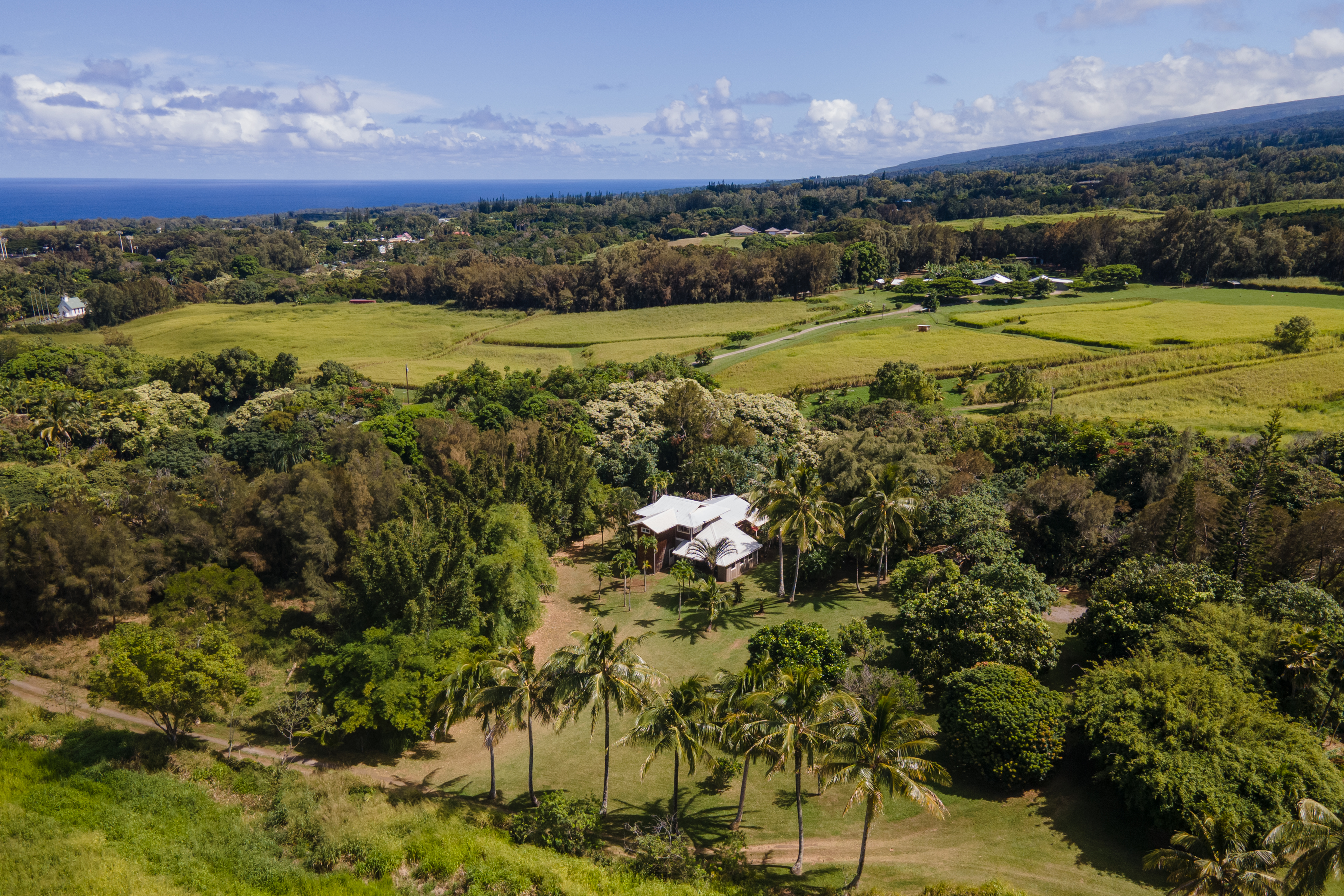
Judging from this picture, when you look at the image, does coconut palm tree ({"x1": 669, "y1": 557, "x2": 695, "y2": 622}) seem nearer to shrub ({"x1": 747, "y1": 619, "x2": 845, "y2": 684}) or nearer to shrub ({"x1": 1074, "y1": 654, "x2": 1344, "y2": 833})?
shrub ({"x1": 747, "y1": 619, "x2": 845, "y2": 684})

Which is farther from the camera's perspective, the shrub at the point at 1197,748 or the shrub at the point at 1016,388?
the shrub at the point at 1016,388

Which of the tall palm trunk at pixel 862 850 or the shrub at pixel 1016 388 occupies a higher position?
the shrub at pixel 1016 388

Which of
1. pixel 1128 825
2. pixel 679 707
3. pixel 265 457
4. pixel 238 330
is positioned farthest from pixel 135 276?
pixel 1128 825

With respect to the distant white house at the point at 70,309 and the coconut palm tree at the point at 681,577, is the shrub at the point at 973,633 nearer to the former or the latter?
the coconut palm tree at the point at 681,577

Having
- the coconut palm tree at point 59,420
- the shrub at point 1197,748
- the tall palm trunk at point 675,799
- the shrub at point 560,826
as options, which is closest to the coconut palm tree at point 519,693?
the shrub at point 560,826

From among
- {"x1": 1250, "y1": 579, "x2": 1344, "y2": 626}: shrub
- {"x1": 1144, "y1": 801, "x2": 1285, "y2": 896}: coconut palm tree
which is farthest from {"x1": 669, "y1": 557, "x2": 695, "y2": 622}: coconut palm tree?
{"x1": 1250, "y1": 579, "x2": 1344, "y2": 626}: shrub

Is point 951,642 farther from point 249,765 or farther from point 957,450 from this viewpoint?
point 249,765
